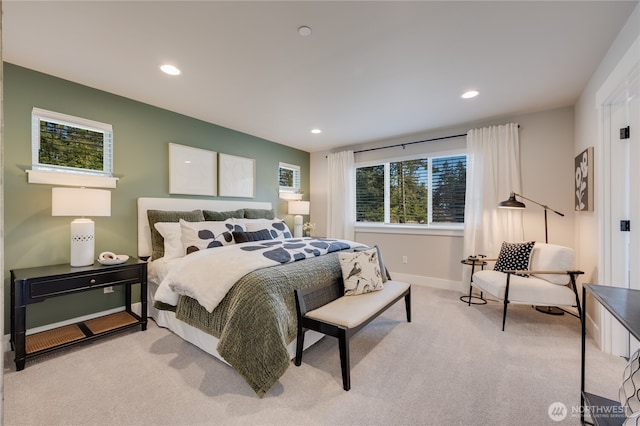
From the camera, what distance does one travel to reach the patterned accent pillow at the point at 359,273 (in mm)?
2602

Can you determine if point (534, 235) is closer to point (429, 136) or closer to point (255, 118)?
point (429, 136)

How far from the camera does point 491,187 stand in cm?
378

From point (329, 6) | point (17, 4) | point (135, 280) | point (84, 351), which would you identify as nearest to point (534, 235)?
point (329, 6)

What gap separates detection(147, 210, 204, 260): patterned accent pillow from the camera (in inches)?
123

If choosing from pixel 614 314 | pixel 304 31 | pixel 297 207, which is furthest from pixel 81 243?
pixel 614 314

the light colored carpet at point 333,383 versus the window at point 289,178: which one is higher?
the window at point 289,178

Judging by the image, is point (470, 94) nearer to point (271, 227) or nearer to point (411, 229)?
point (411, 229)

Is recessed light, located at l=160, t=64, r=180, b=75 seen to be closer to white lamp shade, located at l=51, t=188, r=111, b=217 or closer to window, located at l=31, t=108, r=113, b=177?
window, located at l=31, t=108, r=113, b=177

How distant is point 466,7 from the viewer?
1.82 m

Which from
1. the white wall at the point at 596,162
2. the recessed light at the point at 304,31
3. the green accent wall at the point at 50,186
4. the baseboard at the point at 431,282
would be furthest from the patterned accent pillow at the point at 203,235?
the white wall at the point at 596,162

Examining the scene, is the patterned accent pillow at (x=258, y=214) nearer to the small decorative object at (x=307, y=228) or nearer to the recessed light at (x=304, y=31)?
the small decorative object at (x=307, y=228)

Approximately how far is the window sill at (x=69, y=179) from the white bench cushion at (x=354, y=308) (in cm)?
247

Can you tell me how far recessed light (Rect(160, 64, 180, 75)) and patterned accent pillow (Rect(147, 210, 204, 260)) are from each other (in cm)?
148

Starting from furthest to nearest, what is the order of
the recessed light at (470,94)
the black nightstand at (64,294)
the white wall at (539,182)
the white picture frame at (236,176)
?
the white picture frame at (236,176)
the white wall at (539,182)
the recessed light at (470,94)
the black nightstand at (64,294)
